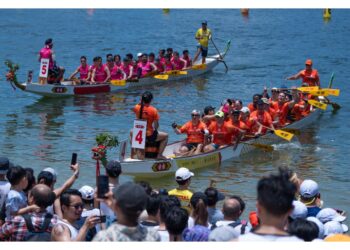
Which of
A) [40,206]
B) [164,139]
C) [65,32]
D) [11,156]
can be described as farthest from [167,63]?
[40,206]

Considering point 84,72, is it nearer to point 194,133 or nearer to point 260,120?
point 260,120

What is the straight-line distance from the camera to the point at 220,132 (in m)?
14.5

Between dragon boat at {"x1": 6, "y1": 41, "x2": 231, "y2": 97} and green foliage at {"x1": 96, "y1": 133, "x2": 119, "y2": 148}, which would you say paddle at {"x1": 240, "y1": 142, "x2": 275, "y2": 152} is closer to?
green foliage at {"x1": 96, "y1": 133, "x2": 119, "y2": 148}

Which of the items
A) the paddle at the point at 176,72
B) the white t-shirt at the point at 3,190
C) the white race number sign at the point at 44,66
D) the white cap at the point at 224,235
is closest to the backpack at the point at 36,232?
the white t-shirt at the point at 3,190

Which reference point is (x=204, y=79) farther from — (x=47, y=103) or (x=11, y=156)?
(x=11, y=156)

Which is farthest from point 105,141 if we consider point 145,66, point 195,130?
point 145,66

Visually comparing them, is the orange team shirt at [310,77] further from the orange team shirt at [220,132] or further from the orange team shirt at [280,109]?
the orange team shirt at [220,132]

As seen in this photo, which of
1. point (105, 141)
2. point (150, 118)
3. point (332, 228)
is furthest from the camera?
point (150, 118)

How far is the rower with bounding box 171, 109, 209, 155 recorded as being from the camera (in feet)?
45.5

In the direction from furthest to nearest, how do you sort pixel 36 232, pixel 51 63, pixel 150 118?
pixel 51 63 < pixel 150 118 < pixel 36 232

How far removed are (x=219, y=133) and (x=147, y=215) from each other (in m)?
7.27
